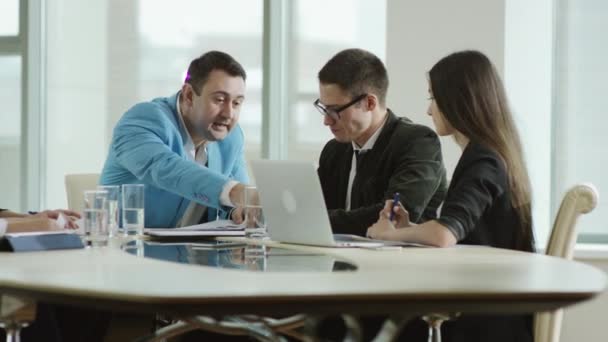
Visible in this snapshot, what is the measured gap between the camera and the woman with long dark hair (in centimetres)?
258

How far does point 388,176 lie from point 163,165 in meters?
0.78

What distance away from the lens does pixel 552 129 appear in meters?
5.05

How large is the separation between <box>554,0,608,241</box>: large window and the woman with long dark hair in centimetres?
223

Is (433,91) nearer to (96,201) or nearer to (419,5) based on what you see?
(96,201)

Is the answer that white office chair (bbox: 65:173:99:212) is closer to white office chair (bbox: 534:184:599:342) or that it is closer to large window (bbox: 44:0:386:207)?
large window (bbox: 44:0:386:207)

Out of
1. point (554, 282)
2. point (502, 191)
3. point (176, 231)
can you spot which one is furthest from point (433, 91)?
point (554, 282)

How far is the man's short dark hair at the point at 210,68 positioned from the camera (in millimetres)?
3854

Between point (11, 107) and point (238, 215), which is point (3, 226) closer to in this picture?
point (238, 215)

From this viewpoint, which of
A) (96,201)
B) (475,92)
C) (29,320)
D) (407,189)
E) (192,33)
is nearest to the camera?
(29,320)

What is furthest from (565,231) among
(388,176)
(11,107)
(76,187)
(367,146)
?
(11,107)

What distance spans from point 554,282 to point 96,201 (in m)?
1.26

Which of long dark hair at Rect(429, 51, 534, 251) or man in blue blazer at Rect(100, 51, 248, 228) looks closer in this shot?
long dark hair at Rect(429, 51, 534, 251)

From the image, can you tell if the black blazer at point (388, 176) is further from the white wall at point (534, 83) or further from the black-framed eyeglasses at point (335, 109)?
the white wall at point (534, 83)

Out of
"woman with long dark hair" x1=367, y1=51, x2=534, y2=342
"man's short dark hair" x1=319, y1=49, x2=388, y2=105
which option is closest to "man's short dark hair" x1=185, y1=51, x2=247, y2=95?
"man's short dark hair" x1=319, y1=49, x2=388, y2=105
